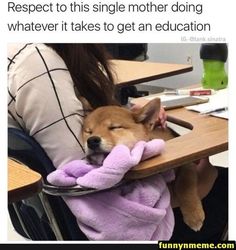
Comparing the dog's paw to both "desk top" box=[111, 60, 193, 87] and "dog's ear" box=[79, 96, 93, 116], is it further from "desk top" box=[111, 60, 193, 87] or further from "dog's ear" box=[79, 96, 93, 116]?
"desk top" box=[111, 60, 193, 87]

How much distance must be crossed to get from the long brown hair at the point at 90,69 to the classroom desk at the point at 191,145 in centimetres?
16


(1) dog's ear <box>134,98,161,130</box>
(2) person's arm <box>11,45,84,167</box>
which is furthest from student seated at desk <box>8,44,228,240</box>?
(1) dog's ear <box>134,98,161,130</box>

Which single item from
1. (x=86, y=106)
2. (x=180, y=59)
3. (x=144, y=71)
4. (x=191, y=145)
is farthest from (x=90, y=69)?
(x=180, y=59)

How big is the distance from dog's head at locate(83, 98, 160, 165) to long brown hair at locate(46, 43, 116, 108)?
3cm

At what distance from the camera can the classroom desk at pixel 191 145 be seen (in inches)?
25.5

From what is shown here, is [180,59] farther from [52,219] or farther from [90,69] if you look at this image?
[52,219]

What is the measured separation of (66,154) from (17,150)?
3.0 inches

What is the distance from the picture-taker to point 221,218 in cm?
85

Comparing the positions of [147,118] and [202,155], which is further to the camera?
[147,118]

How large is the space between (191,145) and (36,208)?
28 centimetres

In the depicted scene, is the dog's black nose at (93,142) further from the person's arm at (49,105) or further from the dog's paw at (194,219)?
the dog's paw at (194,219)

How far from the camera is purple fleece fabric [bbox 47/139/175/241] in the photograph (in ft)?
2.18
